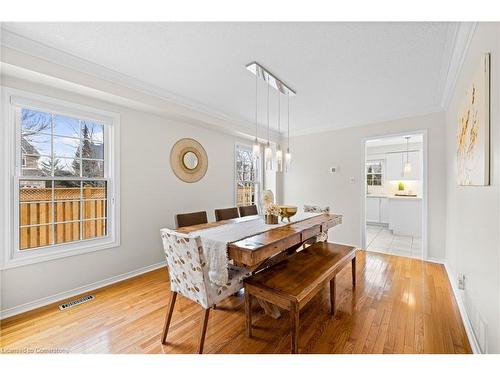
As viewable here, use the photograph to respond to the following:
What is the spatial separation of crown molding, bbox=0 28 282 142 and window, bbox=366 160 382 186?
5.41 m

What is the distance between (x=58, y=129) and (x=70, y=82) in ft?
1.81

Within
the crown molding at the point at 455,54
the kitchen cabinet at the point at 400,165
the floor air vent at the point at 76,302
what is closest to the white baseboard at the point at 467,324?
the crown molding at the point at 455,54

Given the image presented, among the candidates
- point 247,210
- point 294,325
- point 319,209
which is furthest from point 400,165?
point 294,325

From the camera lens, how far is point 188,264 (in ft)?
→ 5.14

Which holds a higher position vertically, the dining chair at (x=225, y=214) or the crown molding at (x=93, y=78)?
the crown molding at (x=93, y=78)

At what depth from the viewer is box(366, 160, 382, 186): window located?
262 inches

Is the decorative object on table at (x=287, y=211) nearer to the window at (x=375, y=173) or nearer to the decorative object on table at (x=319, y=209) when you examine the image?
the decorative object on table at (x=319, y=209)

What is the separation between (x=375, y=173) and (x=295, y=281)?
245 inches

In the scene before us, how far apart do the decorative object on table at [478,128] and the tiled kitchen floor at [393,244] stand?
269 centimetres

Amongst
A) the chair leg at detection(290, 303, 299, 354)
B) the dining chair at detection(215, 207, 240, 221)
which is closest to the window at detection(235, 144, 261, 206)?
the dining chair at detection(215, 207, 240, 221)

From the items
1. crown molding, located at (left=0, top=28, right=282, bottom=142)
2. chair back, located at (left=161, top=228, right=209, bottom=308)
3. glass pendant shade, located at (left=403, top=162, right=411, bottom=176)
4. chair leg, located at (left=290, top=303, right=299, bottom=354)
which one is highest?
crown molding, located at (left=0, top=28, right=282, bottom=142)

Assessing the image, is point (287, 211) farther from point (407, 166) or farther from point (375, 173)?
point (375, 173)

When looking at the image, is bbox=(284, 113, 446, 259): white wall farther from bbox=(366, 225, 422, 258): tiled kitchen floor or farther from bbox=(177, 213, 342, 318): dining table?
bbox=(177, 213, 342, 318): dining table

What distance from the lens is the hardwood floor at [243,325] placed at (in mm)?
1646
